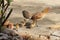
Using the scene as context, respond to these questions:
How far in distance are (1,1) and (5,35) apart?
17.4 inches

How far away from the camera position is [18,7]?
673 cm

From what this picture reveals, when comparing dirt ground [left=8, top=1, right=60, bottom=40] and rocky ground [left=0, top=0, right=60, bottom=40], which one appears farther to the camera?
dirt ground [left=8, top=1, right=60, bottom=40]

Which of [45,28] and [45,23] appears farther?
[45,23]

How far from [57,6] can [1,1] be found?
3.70 metres

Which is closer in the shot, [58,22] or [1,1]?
[1,1]

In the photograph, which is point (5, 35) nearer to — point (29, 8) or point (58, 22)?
point (58, 22)

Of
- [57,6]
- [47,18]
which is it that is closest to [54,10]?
[57,6]

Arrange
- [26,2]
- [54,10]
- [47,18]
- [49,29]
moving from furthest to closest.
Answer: [26,2] < [54,10] < [47,18] < [49,29]

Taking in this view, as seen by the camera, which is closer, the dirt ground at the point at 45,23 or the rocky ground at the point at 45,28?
the rocky ground at the point at 45,28

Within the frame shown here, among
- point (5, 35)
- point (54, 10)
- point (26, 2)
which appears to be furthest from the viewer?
point (26, 2)

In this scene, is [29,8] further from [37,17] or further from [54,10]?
[37,17]

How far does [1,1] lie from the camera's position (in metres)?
3.26

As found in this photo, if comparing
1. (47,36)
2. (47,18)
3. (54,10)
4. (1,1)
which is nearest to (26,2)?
(54,10)

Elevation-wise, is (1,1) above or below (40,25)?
above
